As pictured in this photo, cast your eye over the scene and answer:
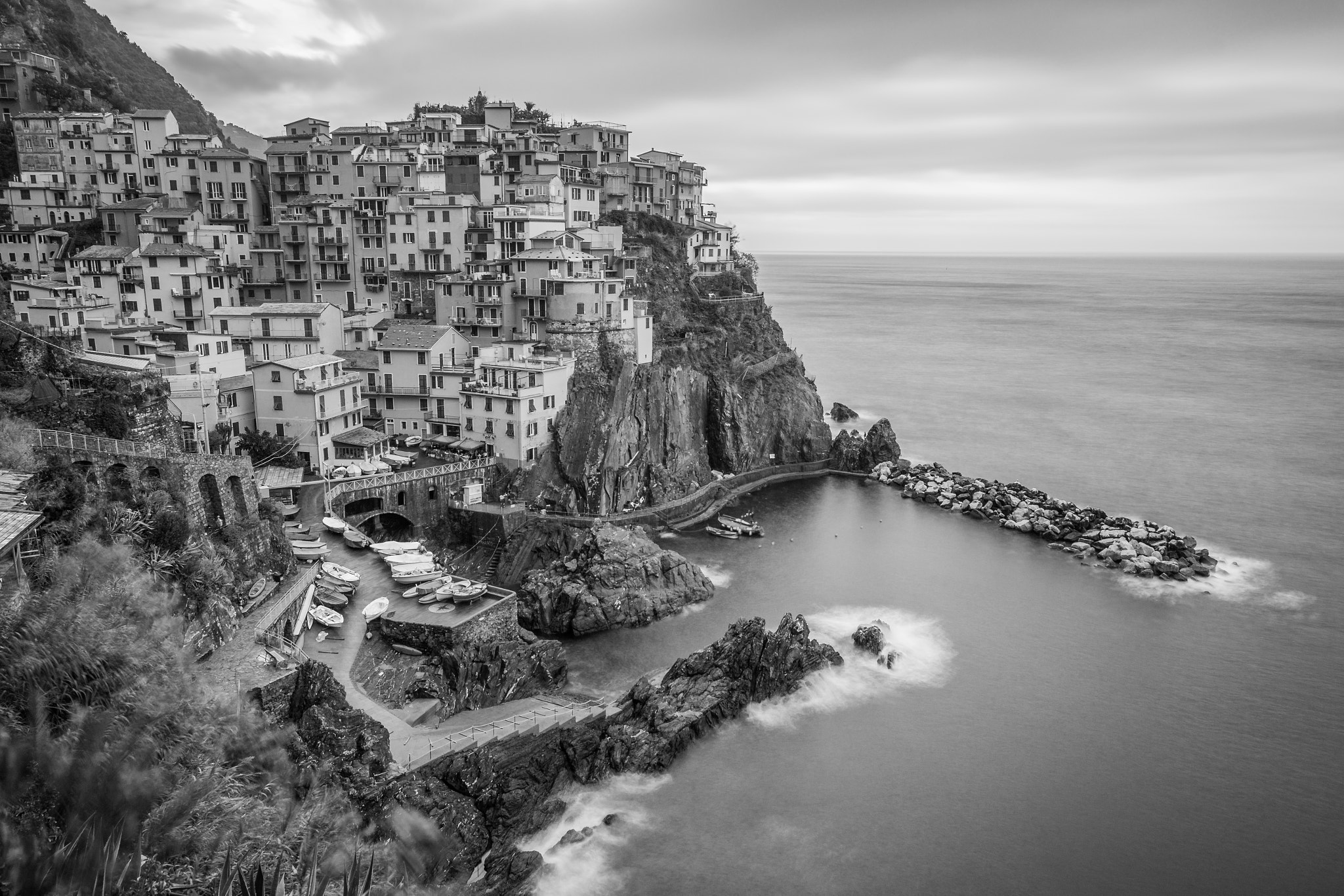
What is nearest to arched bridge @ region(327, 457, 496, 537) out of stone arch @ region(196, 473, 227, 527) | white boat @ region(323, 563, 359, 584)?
white boat @ region(323, 563, 359, 584)

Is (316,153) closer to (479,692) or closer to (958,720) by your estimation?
(479,692)

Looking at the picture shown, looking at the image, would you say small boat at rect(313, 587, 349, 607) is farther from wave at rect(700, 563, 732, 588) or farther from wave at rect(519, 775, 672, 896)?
wave at rect(700, 563, 732, 588)

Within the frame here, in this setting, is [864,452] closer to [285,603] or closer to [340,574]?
[340,574]

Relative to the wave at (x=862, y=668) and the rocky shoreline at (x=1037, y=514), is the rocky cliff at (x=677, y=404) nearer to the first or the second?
the rocky shoreline at (x=1037, y=514)

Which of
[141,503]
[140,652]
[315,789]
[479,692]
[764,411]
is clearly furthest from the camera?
[764,411]

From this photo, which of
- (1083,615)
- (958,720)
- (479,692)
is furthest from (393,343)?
(1083,615)

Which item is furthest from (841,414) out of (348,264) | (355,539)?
(355,539)
